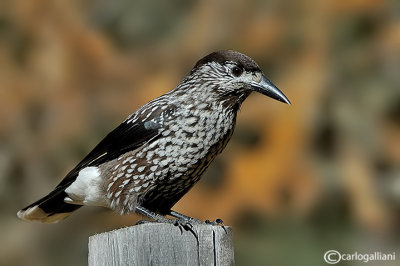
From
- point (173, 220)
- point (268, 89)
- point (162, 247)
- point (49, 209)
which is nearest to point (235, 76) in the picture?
point (268, 89)

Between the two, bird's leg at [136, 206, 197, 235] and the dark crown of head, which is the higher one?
the dark crown of head

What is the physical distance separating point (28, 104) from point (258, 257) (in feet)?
6.21

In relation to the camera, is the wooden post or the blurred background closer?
the wooden post

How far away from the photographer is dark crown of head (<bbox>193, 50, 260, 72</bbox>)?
13.1 ft

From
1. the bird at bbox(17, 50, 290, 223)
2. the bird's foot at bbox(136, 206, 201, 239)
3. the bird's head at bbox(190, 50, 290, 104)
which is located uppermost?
the bird's head at bbox(190, 50, 290, 104)

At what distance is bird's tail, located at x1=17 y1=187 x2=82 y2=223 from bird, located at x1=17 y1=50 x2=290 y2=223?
3 cm

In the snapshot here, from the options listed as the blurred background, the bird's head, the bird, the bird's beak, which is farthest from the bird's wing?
the blurred background

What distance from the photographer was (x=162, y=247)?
9.43 feet

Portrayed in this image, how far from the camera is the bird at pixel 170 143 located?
3.90 meters

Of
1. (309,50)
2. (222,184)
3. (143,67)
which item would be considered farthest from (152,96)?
(309,50)

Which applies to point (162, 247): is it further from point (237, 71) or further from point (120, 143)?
point (237, 71)

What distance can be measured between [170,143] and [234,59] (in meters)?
0.53

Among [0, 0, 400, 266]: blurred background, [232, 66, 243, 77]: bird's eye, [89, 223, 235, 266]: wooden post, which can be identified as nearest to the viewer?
[89, 223, 235, 266]: wooden post

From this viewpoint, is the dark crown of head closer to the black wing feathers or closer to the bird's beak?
the bird's beak
